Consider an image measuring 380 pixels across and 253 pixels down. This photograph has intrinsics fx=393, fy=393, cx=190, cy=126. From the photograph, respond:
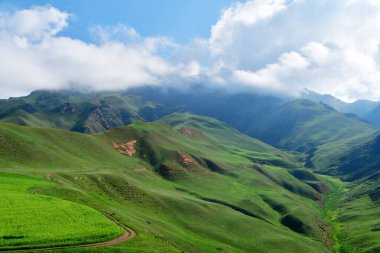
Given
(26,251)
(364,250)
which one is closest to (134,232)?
(26,251)

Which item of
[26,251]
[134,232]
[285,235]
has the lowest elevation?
[26,251]

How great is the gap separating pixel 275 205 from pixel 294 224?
2152cm

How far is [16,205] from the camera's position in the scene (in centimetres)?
6856

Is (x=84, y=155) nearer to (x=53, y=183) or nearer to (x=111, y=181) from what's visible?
(x=111, y=181)

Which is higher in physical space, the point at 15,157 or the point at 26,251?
the point at 15,157

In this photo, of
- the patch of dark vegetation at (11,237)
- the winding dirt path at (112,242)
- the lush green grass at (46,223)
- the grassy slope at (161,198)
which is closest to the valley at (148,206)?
the patch of dark vegetation at (11,237)

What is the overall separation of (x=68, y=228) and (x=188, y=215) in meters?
56.0

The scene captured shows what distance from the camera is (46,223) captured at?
6225 centimetres

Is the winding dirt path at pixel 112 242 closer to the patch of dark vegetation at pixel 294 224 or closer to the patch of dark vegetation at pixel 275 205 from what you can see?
the patch of dark vegetation at pixel 294 224

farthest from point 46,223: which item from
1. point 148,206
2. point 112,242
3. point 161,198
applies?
point 161,198

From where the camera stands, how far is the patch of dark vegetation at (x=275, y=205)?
166m

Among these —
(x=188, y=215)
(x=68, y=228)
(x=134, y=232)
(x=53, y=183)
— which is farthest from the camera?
(x=188, y=215)

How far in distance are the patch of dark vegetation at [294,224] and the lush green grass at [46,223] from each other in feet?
321

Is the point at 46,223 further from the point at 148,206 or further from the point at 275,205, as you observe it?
the point at 275,205
